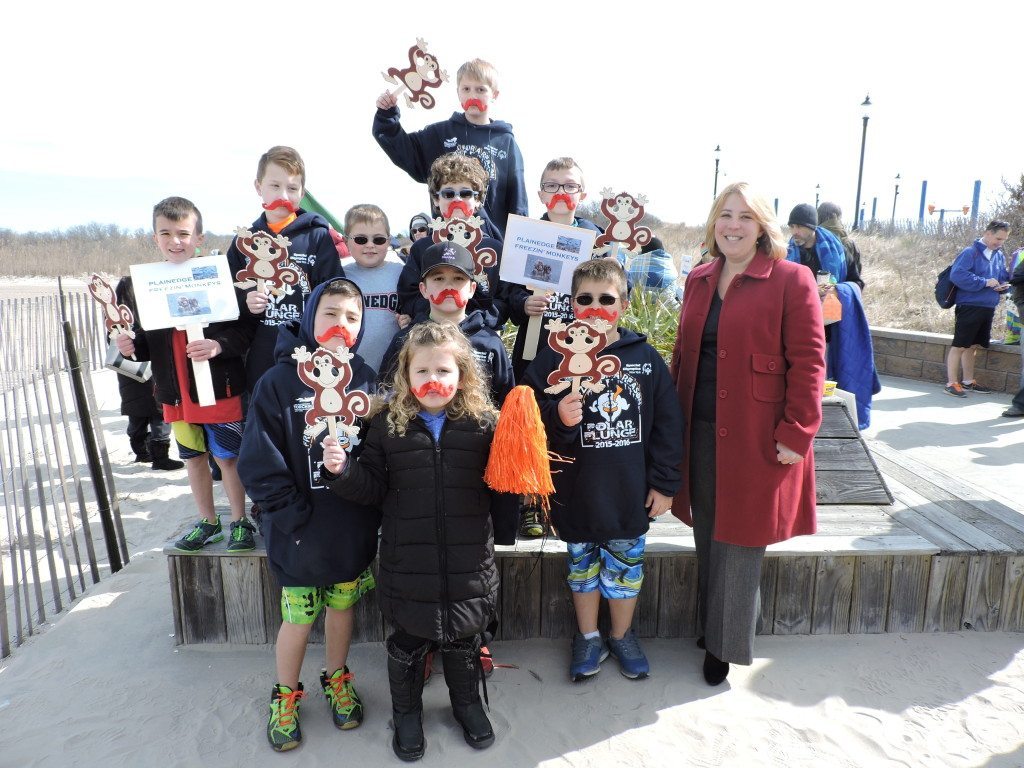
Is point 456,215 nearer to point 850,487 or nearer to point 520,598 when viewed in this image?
point 520,598

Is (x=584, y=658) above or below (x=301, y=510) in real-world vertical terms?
below

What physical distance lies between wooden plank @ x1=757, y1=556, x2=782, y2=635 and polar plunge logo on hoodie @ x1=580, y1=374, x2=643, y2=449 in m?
0.99

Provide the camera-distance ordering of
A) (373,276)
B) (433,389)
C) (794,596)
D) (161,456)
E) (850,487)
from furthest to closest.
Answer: (161,456) → (850,487) → (373,276) → (794,596) → (433,389)

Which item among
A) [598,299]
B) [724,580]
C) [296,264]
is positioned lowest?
[724,580]

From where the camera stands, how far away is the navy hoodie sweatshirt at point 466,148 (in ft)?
12.0

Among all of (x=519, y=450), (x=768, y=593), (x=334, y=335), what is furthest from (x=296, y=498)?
(x=768, y=593)

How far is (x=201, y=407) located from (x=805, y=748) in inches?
106

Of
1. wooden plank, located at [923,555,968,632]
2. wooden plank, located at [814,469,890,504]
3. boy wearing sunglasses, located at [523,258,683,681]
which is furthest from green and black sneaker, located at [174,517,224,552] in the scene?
wooden plank, located at [923,555,968,632]

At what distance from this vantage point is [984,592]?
2990mm

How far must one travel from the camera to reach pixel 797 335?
2.34 metres

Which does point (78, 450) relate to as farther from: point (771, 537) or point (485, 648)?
point (771, 537)

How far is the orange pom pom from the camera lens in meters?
2.18

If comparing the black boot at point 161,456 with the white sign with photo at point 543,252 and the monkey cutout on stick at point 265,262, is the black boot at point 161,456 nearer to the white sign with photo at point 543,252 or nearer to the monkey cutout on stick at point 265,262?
the monkey cutout on stick at point 265,262

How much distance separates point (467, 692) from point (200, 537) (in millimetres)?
1385
